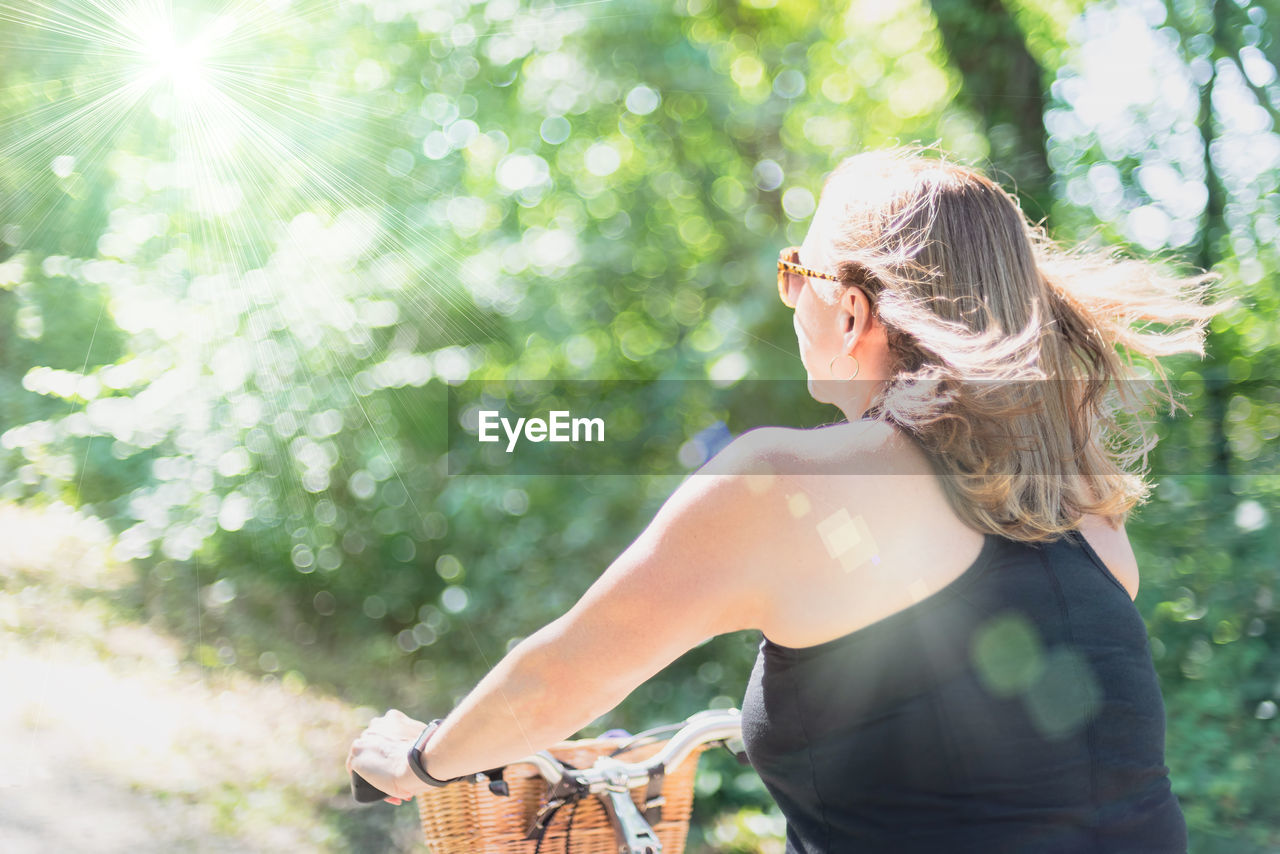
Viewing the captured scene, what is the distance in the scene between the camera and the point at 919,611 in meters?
1.20

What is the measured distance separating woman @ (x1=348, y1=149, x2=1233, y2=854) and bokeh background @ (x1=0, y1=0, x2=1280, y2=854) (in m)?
3.07

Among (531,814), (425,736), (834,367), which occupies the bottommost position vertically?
(531,814)

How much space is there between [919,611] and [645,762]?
2.71 ft

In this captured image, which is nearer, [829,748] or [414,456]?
[829,748]

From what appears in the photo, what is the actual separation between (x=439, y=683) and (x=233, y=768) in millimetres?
1139

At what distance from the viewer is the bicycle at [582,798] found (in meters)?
1.73

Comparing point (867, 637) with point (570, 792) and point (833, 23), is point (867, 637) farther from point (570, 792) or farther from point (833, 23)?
point (833, 23)

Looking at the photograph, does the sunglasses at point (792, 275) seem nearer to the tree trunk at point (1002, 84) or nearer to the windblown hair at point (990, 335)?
the windblown hair at point (990, 335)

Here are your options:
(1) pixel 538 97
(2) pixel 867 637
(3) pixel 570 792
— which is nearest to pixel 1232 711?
(3) pixel 570 792

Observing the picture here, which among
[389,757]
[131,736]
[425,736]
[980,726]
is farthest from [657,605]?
[131,736]

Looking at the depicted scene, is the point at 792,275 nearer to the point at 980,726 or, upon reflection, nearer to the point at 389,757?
the point at 980,726

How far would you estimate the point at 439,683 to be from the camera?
18.8 ft

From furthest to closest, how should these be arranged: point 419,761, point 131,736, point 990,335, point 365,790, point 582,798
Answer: point 131,736
point 582,798
point 365,790
point 419,761
point 990,335

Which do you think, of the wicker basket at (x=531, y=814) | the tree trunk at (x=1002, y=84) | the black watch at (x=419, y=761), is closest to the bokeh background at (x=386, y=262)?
the tree trunk at (x=1002, y=84)
